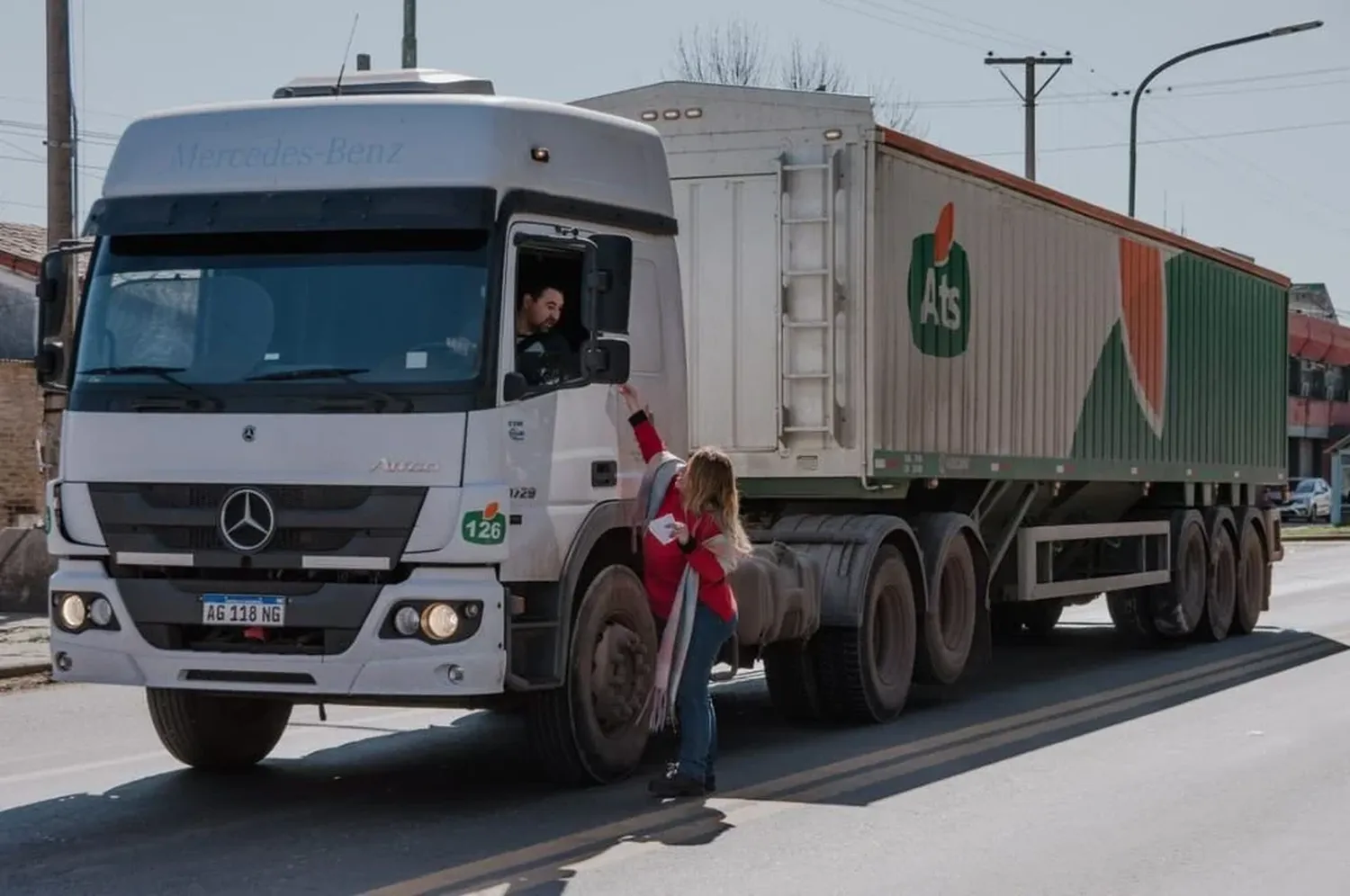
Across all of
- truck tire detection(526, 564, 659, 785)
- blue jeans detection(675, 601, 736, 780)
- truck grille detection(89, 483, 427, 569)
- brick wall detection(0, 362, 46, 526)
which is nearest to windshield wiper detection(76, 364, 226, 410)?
truck grille detection(89, 483, 427, 569)

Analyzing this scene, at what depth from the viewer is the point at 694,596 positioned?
995 cm

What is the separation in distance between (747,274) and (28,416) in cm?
2021

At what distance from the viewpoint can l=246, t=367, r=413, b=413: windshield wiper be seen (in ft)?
30.0

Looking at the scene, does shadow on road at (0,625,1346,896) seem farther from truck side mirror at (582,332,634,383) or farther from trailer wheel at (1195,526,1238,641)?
trailer wheel at (1195,526,1238,641)

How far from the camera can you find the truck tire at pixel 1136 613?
62.4 feet

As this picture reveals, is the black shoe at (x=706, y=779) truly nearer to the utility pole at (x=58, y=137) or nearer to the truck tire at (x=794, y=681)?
the truck tire at (x=794, y=681)

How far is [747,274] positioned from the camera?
13094 millimetres

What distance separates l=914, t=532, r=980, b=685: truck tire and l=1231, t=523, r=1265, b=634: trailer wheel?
6.79 m

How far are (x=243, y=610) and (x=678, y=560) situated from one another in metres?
2.02

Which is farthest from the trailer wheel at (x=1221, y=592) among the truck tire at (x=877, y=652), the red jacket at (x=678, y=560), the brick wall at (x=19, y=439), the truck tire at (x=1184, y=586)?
the brick wall at (x=19, y=439)

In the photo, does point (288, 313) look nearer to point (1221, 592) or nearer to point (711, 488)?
point (711, 488)

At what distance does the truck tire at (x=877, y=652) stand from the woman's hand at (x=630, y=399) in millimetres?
2779

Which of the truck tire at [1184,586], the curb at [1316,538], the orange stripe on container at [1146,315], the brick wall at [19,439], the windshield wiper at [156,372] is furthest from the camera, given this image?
the curb at [1316,538]

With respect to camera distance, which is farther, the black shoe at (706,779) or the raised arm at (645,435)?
the raised arm at (645,435)
